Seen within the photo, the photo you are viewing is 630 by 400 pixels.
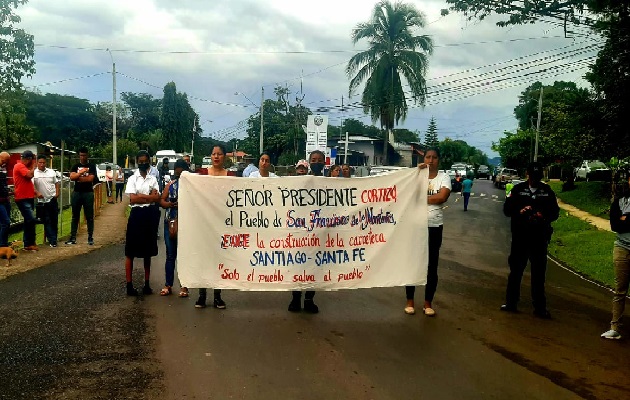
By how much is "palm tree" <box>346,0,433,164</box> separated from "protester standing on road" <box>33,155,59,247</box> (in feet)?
105

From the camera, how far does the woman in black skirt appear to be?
24.1 feet

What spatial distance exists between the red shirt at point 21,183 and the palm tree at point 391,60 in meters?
32.7

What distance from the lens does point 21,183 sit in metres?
10.3

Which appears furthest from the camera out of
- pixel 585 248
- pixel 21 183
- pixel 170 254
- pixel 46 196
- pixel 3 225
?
pixel 585 248

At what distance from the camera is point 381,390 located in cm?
455

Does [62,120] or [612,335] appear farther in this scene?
[62,120]

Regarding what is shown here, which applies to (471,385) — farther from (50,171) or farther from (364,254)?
(50,171)

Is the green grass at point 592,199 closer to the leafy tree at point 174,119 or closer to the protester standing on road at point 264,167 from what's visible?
the protester standing on road at point 264,167

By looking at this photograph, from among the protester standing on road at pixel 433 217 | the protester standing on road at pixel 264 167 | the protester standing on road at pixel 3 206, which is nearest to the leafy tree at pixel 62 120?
the protester standing on road at pixel 3 206

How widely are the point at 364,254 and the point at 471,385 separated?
249 cm

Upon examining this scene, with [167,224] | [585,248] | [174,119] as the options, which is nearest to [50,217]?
[167,224]

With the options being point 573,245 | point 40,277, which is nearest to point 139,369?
point 40,277

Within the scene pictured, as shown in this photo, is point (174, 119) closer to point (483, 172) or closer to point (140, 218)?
point (483, 172)

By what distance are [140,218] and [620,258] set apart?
5721 millimetres
